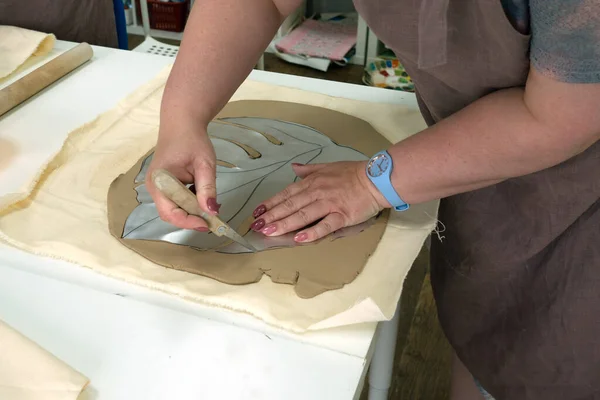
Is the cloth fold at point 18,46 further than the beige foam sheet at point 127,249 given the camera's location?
Yes

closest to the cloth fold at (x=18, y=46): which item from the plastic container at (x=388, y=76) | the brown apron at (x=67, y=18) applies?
A: the brown apron at (x=67, y=18)

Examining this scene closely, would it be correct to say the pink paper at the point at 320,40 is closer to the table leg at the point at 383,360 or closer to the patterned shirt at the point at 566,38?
the table leg at the point at 383,360

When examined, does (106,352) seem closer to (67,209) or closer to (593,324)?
(67,209)

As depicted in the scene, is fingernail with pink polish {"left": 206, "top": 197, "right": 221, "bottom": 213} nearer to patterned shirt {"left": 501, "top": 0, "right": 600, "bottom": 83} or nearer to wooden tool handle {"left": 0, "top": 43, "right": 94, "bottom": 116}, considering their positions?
patterned shirt {"left": 501, "top": 0, "right": 600, "bottom": 83}

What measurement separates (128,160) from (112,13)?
0.72 metres

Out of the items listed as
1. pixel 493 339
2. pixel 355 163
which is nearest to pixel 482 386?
pixel 493 339

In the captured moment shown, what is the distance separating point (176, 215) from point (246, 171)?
0.21 meters

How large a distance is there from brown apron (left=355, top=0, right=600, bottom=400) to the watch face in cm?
10

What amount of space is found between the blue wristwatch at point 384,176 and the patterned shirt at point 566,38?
0.21 m

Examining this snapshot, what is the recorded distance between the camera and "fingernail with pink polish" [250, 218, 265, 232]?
71 centimetres

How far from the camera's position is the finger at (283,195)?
0.73 m

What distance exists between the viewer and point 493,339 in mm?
835

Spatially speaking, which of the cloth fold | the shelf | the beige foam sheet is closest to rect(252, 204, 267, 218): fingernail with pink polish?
the beige foam sheet

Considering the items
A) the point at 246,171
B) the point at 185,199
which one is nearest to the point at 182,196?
the point at 185,199
